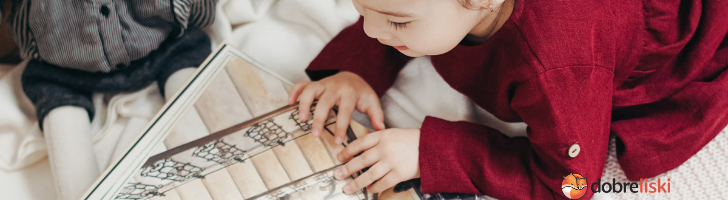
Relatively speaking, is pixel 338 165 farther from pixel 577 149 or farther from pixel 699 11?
pixel 699 11

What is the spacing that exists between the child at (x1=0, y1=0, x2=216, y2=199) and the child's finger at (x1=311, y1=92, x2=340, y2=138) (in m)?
0.20

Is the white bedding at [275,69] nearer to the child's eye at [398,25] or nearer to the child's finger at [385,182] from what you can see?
the child's finger at [385,182]

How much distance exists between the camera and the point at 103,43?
1.78ft

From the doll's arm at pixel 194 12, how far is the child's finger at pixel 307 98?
0.19 meters

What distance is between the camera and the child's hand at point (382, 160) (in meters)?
0.49

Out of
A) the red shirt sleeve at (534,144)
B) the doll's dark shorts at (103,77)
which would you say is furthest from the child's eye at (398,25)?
the doll's dark shorts at (103,77)

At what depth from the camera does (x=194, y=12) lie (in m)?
0.62

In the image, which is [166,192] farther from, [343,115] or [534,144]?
[534,144]

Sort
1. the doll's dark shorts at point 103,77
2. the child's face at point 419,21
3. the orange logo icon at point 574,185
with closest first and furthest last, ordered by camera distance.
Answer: the child's face at point 419,21
the orange logo icon at point 574,185
the doll's dark shorts at point 103,77

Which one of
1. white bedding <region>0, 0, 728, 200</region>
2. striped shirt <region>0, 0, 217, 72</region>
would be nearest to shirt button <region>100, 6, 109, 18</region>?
striped shirt <region>0, 0, 217, 72</region>

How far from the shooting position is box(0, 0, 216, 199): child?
0.52m

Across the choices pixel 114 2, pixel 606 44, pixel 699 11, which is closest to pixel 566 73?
pixel 606 44

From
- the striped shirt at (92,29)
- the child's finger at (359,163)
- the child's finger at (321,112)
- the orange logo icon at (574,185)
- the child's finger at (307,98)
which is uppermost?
the striped shirt at (92,29)

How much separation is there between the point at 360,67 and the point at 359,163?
15cm
